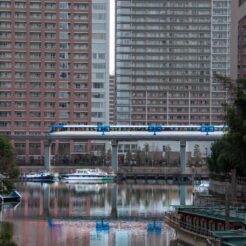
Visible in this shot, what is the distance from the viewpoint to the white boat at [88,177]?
135312 millimetres

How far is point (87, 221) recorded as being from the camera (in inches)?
2402

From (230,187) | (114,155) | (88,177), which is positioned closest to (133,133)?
(114,155)

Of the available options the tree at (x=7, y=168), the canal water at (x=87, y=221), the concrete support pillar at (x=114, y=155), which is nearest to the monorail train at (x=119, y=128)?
the concrete support pillar at (x=114, y=155)

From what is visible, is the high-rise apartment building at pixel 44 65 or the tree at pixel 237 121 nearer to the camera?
the tree at pixel 237 121

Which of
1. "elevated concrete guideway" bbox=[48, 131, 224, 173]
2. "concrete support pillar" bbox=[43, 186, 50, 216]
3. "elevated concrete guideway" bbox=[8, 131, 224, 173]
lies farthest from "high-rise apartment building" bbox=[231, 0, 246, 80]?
"elevated concrete guideway" bbox=[48, 131, 224, 173]

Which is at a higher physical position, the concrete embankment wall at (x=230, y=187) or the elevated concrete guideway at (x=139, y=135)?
the elevated concrete guideway at (x=139, y=135)

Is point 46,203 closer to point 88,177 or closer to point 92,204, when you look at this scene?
point 92,204

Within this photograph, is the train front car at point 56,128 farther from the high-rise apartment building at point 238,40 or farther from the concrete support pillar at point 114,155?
the high-rise apartment building at point 238,40

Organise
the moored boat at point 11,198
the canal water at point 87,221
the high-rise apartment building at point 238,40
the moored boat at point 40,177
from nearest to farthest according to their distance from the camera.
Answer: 1. the canal water at point 87,221
2. the moored boat at point 11,198
3. the high-rise apartment building at point 238,40
4. the moored boat at point 40,177

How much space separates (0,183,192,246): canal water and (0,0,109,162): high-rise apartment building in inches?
2802


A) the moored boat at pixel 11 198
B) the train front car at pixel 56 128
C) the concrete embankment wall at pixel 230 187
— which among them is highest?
the train front car at pixel 56 128

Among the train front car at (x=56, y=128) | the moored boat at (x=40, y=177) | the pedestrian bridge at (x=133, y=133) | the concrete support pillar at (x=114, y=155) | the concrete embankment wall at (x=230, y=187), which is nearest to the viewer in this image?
the concrete embankment wall at (x=230, y=187)

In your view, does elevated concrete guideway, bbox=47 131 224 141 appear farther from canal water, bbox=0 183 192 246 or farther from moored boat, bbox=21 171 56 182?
canal water, bbox=0 183 192 246

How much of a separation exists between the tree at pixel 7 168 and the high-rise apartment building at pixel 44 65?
98777 mm
